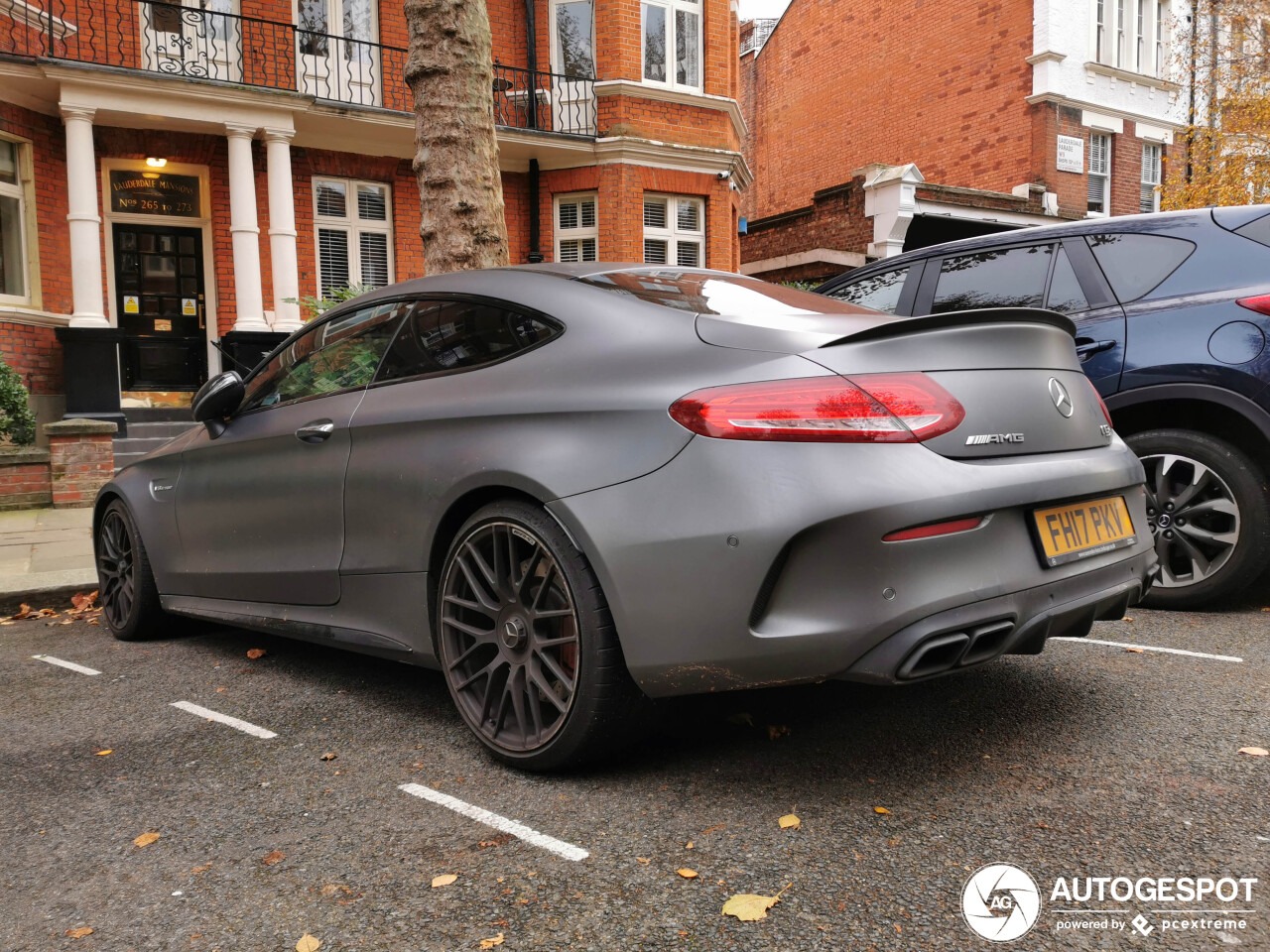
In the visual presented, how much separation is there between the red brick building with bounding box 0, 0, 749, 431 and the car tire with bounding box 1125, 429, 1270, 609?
1152 cm

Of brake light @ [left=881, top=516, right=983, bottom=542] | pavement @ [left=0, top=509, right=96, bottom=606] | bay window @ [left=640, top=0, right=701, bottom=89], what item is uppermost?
bay window @ [left=640, top=0, right=701, bottom=89]

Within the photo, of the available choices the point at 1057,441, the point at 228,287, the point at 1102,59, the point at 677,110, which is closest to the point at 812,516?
the point at 1057,441

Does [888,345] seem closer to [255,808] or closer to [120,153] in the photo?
[255,808]

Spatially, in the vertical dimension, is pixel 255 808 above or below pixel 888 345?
below

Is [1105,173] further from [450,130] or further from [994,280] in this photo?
[994,280]

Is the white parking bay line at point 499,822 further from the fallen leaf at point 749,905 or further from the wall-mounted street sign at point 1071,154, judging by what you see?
the wall-mounted street sign at point 1071,154

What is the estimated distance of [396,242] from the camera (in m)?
15.9

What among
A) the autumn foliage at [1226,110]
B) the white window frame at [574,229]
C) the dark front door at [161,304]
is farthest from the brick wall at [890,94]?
the dark front door at [161,304]

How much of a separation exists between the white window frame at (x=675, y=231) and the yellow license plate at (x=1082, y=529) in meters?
14.2

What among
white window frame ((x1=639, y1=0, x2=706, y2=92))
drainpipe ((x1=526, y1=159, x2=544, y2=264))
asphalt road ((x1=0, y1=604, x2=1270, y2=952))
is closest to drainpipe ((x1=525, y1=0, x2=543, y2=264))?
drainpipe ((x1=526, y1=159, x2=544, y2=264))

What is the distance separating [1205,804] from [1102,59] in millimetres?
22759

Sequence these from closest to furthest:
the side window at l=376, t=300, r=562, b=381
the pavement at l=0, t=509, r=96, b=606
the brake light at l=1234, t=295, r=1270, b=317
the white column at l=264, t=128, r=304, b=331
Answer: the side window at l=376, t=300, r=562, b=381
the brake light at l=1234, t=295, r=1270, b=317
the pavement at l=0, t=509, r=96, b=606
the white column at l=264, t=128, r=304, b=331

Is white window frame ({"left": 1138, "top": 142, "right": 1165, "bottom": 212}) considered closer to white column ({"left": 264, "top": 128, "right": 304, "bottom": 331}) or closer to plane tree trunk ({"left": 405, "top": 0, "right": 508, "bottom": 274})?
white column ({"left": 264, "top": 128, "right": 304, "bottom": 331})

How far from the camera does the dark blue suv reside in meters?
4.23
